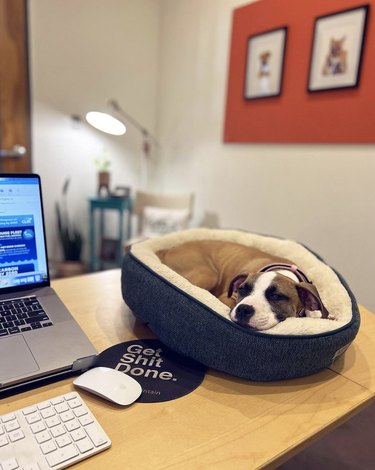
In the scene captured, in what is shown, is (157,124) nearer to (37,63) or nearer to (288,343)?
(37,63)

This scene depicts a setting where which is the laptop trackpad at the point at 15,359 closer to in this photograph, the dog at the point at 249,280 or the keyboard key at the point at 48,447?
the keyboard key at the point at 48,447

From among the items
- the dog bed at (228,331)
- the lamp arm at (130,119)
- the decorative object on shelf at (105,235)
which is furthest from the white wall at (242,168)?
the dog bed at (228,331)

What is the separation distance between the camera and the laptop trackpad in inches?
27.1

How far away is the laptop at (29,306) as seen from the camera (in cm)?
72

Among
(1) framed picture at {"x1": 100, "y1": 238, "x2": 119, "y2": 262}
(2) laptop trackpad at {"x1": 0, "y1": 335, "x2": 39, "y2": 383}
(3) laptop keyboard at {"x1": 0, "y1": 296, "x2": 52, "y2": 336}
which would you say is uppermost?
(3) laptop keyboard at {"x1": 0, "y1": 296, "x2": 52, "y2": 336}

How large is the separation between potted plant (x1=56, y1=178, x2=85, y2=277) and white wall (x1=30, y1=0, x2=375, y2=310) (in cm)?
10

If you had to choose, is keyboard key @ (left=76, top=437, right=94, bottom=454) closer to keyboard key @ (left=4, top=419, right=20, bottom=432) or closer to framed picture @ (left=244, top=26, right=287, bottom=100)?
keyboard key @ (left=4, top=419, right=20, bottom=432)

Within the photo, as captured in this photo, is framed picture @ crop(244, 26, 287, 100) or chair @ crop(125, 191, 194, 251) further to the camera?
chair @ crop(125, 191, 194, 251)

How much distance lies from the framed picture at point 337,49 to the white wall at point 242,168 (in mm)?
379

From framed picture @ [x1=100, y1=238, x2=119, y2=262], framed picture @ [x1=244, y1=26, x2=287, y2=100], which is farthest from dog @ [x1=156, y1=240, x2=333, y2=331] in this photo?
framed picture @ [x1=100, y1=238, x2=119, y2=262]

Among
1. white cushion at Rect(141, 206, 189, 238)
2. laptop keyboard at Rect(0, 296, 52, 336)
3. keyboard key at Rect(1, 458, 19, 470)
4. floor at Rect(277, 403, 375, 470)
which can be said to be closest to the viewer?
keyboard key at Rect(1, 458, 19, 470)

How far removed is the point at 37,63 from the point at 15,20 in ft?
1.06

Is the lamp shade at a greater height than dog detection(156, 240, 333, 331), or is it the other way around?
the lamp shade

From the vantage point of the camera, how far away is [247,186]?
9.16 feet
